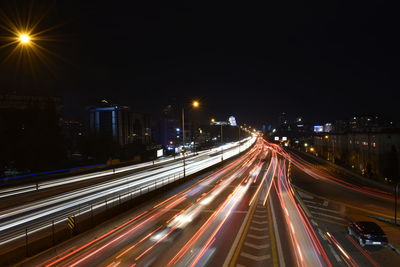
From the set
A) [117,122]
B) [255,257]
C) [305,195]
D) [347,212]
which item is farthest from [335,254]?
[117,122]

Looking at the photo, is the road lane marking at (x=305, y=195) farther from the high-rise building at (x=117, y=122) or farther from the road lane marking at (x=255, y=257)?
the high-rise building at (x=117, y=122)

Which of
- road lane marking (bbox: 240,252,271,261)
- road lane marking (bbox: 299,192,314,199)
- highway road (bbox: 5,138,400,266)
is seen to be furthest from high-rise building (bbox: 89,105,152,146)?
road lane marking (bbox: 240,252,271,261)

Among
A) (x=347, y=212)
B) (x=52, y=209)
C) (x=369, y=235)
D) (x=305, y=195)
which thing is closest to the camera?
(x=369, y=235)

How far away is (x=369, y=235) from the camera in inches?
645

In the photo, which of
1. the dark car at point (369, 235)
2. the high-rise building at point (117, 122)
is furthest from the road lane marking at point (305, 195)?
the high-rise building at point (117, 122)

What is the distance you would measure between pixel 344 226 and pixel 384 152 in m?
56.1

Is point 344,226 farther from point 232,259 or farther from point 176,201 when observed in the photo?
point 176,201

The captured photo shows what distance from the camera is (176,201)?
89.9ft

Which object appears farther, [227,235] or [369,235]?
[227,235]

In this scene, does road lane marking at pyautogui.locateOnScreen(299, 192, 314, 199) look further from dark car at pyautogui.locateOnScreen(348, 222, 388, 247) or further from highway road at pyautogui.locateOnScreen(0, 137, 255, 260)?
highway road at pyautogui.locateOnScreen(0, 137, 255, 260)

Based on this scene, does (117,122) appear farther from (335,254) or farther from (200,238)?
(335,254)

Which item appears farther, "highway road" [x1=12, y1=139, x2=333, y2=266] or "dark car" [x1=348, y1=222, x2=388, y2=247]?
"dark car" [x1=348, y1=222, x2=388, y2=247]

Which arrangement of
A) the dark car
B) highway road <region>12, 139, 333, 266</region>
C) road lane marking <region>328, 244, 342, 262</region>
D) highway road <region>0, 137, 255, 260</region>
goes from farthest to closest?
highway road <region>0, 137, 255, 260</region> → the dark car → road lane marking <region>328, 244, 342, 262</region> → highway road <region>12, 139, 333, 266</region>

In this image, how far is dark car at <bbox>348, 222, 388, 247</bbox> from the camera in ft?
53.6
